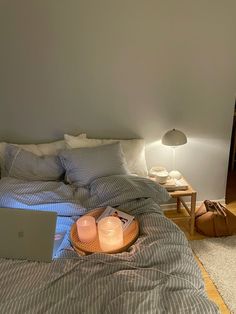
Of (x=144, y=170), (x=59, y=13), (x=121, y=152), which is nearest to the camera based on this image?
(x=59, y=13)

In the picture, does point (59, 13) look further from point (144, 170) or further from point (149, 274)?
point (149, 274)

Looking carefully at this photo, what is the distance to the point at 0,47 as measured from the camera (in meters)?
2.09

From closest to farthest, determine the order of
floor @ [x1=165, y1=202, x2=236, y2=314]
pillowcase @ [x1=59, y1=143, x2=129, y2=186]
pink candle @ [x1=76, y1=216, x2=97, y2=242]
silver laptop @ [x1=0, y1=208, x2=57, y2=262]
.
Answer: silver laptop @ [x1=0, y1=208, x2=57, y2=262]
pink candle @ [x1=76, y1=216, x2=97, y2=242]
floor @ [x1=165, y1=202, x2=236, y2=314]
pillowcase @ [x1=59, y1=143, x2=129, y2=186]

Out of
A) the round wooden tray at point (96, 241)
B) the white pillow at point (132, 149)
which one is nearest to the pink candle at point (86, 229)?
the round wooden tray at point (96, 241)

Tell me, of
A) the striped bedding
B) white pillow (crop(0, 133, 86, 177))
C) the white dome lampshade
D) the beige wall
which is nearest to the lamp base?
the beige wall

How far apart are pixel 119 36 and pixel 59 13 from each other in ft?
1.54

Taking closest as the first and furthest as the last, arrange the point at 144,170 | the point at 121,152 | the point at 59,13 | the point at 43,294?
the point at 43,294
the point at 59,13
the point at 121,152
the point at 144,170

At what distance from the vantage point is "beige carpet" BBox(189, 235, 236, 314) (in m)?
1.78

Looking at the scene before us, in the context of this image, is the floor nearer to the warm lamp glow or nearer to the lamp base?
the lamp base

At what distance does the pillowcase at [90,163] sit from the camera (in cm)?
203

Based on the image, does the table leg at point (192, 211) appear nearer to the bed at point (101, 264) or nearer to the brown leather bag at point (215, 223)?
the brown leather bag at point (215, 223)

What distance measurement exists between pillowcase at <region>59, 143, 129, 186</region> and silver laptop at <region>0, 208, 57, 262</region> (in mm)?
623

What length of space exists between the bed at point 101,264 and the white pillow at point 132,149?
255mm

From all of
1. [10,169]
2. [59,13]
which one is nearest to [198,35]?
[59,13]
